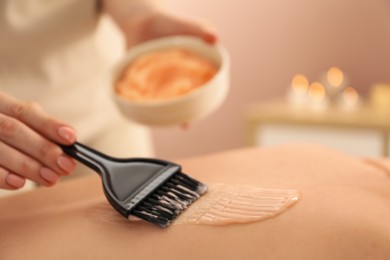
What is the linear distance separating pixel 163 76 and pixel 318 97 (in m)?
1.69

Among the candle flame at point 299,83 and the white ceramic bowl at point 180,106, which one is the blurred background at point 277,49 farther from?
the white ceramic bowl at point 180,106

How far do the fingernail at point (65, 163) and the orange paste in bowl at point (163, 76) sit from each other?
299 millimetres

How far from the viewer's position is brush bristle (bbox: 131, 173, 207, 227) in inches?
25.9

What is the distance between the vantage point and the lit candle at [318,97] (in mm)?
2629

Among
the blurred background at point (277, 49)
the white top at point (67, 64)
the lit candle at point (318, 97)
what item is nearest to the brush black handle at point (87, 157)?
the white top at point (67, 64)

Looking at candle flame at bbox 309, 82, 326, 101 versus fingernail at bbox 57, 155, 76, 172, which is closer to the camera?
fingernail at bbox 57, 155, 76, 172

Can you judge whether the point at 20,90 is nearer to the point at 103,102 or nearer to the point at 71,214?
the point at 103,102

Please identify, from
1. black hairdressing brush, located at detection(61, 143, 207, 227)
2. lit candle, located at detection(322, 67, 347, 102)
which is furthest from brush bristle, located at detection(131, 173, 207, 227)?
lit candle, located at detection(322, 67, 347, 102)

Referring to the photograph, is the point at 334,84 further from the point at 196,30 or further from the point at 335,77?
the point at 196,30

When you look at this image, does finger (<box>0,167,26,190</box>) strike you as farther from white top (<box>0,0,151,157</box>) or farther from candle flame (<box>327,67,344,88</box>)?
candle flame (<box>327,67,344,88</box>)

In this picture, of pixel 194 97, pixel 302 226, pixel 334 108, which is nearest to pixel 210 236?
pixel 302 226

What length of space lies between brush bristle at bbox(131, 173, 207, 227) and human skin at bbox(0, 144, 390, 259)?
0.5 inches

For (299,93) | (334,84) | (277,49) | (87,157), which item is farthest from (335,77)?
(87,157)

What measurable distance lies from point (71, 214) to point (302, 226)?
0.29m
